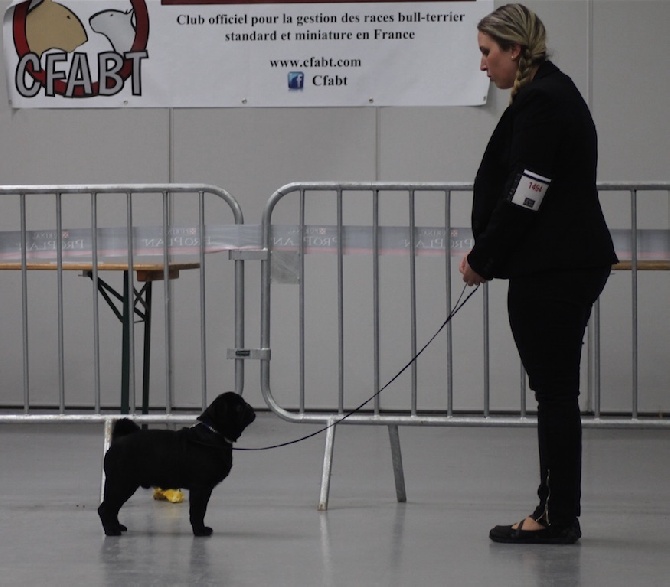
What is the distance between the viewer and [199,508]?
12.5ft

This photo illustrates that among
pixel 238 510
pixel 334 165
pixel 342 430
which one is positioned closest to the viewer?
pixel 238 510

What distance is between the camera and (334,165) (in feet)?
23.3

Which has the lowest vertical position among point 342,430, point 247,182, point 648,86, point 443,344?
point 342,430

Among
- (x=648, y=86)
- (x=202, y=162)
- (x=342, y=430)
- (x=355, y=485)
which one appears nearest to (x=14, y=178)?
(x=202, y=162)

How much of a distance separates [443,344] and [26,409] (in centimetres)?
297

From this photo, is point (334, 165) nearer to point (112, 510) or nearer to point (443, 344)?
point (443, 344)

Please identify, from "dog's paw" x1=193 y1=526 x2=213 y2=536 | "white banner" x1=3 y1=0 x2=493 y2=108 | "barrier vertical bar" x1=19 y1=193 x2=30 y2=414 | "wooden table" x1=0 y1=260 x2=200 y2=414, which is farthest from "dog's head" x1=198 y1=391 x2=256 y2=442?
"white banner" x1=3 y1=0 x2=493 y2=108

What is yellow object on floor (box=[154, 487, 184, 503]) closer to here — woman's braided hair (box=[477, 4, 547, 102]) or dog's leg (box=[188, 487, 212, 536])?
dog's leg (box=[188, 487, 212, 536])

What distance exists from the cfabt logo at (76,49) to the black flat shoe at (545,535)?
4243mm

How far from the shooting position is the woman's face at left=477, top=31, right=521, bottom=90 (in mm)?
3602

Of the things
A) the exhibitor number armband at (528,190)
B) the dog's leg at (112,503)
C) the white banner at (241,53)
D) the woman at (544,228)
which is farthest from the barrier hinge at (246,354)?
the white banner at (241,53)

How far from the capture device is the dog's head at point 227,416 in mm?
3752

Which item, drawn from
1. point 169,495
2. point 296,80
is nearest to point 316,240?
point 169,495

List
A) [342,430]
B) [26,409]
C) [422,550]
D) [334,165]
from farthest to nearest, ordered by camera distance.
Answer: [334,165] < [342,430] < [26,409] < [422,550]
